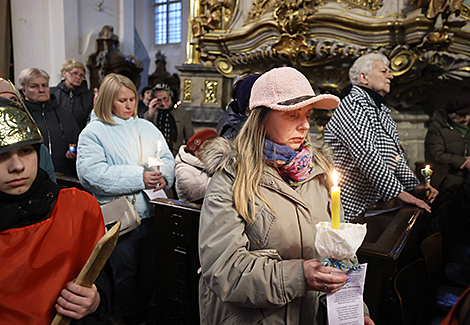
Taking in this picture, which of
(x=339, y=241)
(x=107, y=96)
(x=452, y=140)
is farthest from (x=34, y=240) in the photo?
(x=452, y=140)

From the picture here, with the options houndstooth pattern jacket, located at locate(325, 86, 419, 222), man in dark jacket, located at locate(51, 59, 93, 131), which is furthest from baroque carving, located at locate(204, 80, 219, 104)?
houndstooth pattern jacket, located at locate(325, 86, 419, 222)

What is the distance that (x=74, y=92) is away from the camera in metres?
4.38

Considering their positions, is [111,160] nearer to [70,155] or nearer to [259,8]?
[70,155]

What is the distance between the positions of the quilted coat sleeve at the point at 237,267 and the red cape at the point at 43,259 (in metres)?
0.44

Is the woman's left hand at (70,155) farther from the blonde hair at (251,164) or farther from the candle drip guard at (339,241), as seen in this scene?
the candle drip guard at (339,241)

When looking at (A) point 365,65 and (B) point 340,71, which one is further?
(B) point 340,71

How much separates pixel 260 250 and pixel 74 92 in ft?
13.3

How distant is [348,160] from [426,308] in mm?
1090

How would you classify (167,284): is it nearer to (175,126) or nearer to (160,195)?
(160,195)

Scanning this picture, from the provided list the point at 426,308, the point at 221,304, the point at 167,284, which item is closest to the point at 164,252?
the point at 167,284

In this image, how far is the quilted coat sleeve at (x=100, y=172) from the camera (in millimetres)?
2256

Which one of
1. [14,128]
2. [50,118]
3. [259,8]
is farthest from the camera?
[259,8]

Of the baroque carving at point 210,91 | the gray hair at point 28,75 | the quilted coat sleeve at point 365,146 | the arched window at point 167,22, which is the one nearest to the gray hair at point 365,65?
the quilted coat sleeve at point 365,146

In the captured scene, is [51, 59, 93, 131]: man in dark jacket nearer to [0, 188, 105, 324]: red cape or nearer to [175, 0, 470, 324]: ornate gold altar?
[175, 0, 470, 324]: ornate gold altar
